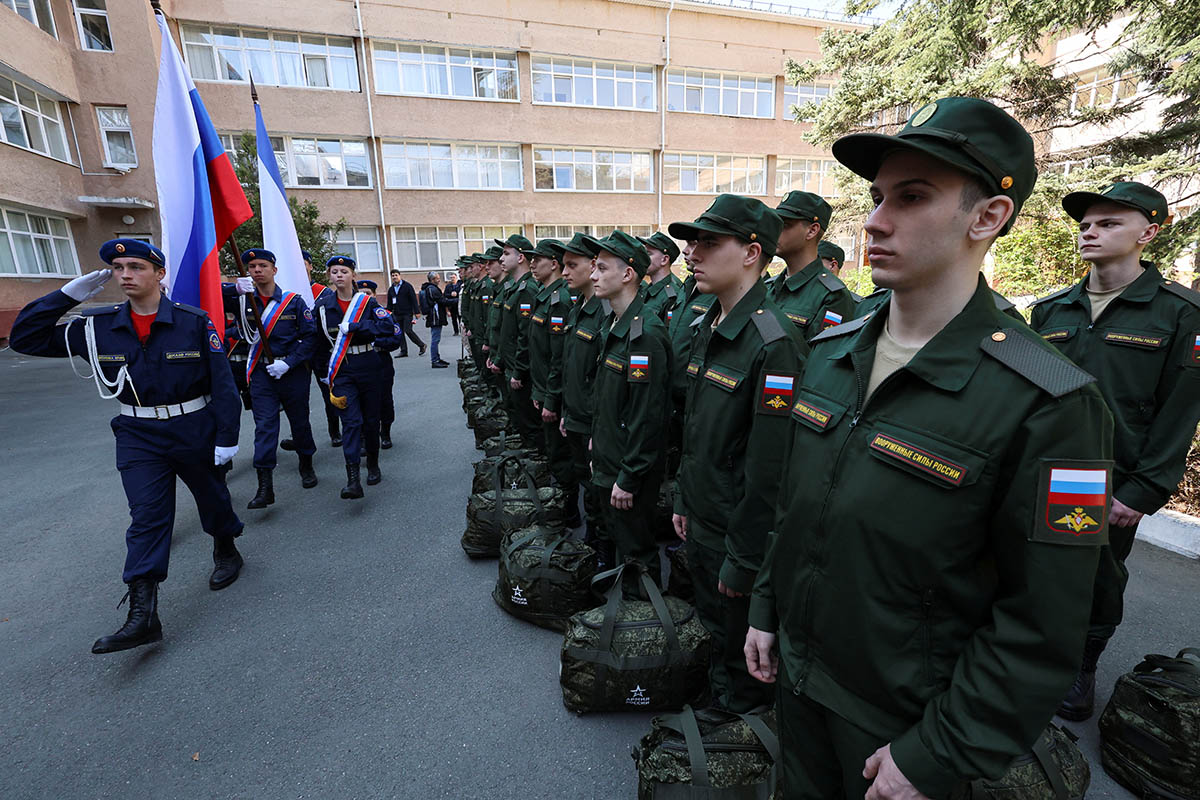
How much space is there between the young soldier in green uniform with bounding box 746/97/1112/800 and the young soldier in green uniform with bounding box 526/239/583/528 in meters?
3.35

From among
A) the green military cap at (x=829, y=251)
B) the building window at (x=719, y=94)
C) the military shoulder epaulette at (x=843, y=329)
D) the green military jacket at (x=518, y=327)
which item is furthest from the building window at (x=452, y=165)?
the military shoulder epaulette at (x=843, y=329)

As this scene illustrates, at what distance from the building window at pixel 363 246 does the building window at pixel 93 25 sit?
8.94m

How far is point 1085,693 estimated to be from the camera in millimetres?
2584

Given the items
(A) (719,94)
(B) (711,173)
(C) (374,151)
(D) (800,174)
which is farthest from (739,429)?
(D) (800,174)

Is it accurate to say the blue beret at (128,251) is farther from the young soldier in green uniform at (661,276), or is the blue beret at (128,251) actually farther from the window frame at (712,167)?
the window frame at (712,167)

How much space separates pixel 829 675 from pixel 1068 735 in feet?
4.27

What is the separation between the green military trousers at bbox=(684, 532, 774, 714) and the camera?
2420 millimetres

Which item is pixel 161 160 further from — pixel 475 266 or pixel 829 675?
pixel 475 266

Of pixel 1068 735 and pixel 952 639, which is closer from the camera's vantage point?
pixel 952 639

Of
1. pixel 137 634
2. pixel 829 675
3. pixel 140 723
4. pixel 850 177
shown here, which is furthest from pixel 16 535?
pixel 850 177

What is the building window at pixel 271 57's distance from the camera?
65.2 ft

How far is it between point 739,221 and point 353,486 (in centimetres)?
437

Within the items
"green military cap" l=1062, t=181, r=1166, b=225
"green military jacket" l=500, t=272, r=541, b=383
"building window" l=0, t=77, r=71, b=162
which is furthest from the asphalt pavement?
"building window" l=0, t=77, r=71, b=162

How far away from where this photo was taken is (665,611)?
8.48ft
